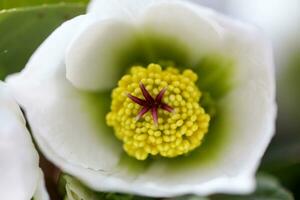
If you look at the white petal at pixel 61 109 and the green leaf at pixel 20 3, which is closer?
the white petal at pixel 61 109

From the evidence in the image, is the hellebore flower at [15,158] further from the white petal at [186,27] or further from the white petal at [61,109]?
the white petal at [186,27]

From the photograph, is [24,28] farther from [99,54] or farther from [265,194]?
[265,194]

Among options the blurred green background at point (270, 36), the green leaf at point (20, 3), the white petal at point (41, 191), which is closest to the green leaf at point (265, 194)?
the blurred green background at point (270, 36)

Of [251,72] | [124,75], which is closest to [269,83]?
[251,72]

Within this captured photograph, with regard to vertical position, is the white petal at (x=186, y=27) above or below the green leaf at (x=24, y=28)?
above

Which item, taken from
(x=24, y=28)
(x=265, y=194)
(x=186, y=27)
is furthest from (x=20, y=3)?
(x=265, y=194)

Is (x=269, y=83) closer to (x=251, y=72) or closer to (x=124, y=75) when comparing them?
(x=251, y=72)

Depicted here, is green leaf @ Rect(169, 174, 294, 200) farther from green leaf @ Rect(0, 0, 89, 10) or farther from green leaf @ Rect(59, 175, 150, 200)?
green leaf @ Rect(0, 0, 89, 10)

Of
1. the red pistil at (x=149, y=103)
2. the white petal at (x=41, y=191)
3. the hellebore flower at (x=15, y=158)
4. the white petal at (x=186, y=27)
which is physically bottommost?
the white petal at (x=41, y=191)
